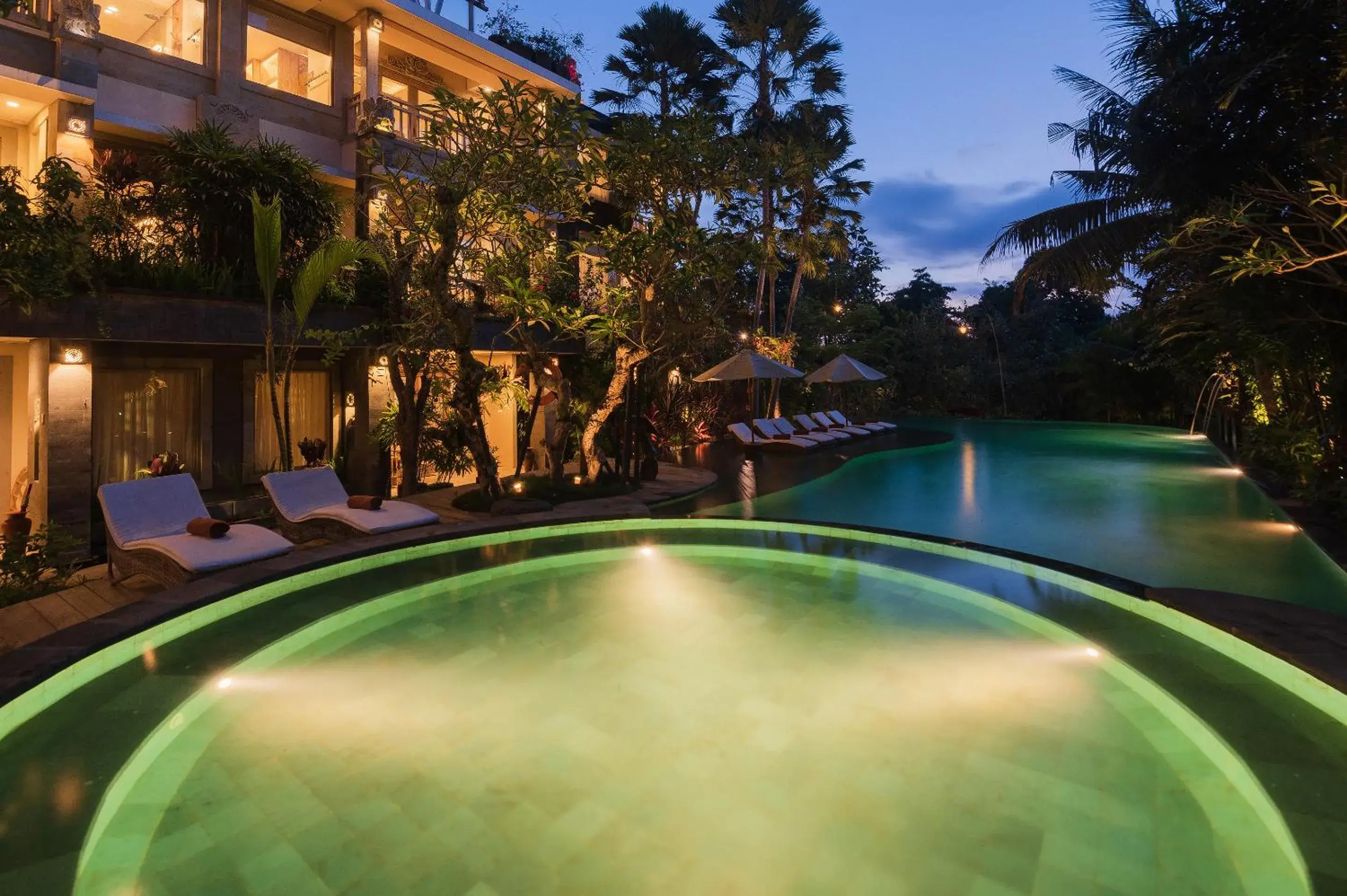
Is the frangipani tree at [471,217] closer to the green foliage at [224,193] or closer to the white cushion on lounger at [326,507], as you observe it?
the green foliage at [224,193]

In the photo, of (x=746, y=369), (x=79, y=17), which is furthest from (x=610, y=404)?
(x=79, y=17)

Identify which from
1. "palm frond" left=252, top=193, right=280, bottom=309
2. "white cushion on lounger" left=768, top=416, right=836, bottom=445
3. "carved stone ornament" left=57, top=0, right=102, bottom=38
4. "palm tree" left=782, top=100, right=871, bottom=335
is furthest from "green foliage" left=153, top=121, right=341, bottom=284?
"palm tree" left=782, top=100, right=871, bottom=335

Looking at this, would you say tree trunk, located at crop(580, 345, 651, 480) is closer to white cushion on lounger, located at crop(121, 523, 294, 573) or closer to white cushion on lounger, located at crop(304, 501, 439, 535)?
white cushion on lounger, located at crop(304, 501, 439, 535)

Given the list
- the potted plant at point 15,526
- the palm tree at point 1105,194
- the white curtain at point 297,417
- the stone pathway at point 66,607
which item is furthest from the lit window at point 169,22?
the palm tree at point 1105,194

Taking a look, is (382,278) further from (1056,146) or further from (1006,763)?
(1056,146)

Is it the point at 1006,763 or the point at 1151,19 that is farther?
the point at 1151,19

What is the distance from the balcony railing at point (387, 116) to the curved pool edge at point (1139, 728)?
36.5ft

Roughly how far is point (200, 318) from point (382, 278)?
265 cm

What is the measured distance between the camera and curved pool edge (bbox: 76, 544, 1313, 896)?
2.53 metres

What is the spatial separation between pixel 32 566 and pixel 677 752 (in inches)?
222

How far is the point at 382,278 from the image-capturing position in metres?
10.5

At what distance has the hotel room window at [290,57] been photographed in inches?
517

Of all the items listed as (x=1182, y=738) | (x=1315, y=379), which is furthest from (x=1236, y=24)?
(x=1182, y=738)

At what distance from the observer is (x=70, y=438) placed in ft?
25.8
